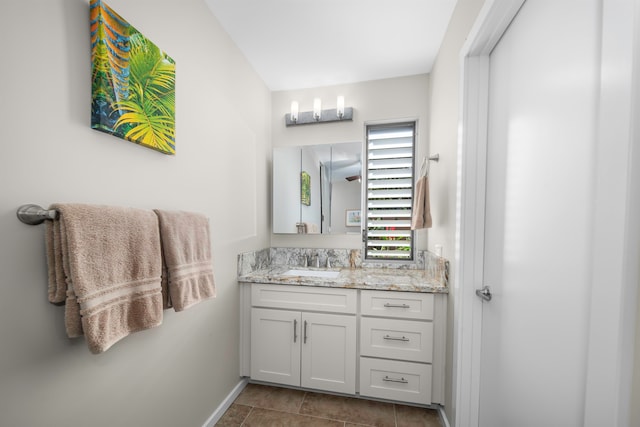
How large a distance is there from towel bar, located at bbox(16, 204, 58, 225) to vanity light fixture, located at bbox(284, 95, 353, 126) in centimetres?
186

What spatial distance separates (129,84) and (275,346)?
5.65ft

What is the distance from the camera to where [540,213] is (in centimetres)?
81

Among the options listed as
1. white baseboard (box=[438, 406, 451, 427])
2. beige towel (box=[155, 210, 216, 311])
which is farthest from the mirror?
white baseboard (box=[438, 406, 451, 427])

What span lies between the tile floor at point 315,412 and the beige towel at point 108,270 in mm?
1135

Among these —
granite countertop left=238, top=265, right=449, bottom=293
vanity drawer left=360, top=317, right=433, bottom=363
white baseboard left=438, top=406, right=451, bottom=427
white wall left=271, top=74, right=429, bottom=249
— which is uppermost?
white wall left=271, top=74, right=429, bottom=249

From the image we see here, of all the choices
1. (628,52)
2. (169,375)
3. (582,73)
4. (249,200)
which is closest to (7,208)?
(169,375)

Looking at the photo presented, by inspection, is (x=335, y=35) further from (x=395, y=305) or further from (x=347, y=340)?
(x=347, y=340)

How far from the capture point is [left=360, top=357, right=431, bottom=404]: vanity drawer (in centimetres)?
157

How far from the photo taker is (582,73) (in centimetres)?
64

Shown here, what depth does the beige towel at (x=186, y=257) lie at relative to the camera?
1.02 meters

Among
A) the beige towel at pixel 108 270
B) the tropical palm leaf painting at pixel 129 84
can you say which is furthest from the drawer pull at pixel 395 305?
the tropical palm leaf painting at pixel 129 84

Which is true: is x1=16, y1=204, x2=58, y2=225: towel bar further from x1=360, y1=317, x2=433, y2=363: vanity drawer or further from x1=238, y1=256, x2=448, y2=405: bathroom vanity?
x1=360, y1=317, x2=433, y2=363: vanity drawer

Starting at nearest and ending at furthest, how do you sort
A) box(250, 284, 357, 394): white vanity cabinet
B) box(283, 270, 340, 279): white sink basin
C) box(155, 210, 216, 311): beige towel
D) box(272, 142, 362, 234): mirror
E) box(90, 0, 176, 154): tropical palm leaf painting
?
1. box(90, 0, 176, 154): tropical palm leaf painting
2. box(155, 210, 216, 311): beige towel
3. box(250, 284, 357, 394): white vanity cabinet
4. box(283, 270, 340, 279): white sink basin
5. box(272, 142, 362, 234): mirror

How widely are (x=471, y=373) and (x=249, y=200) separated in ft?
5.76
